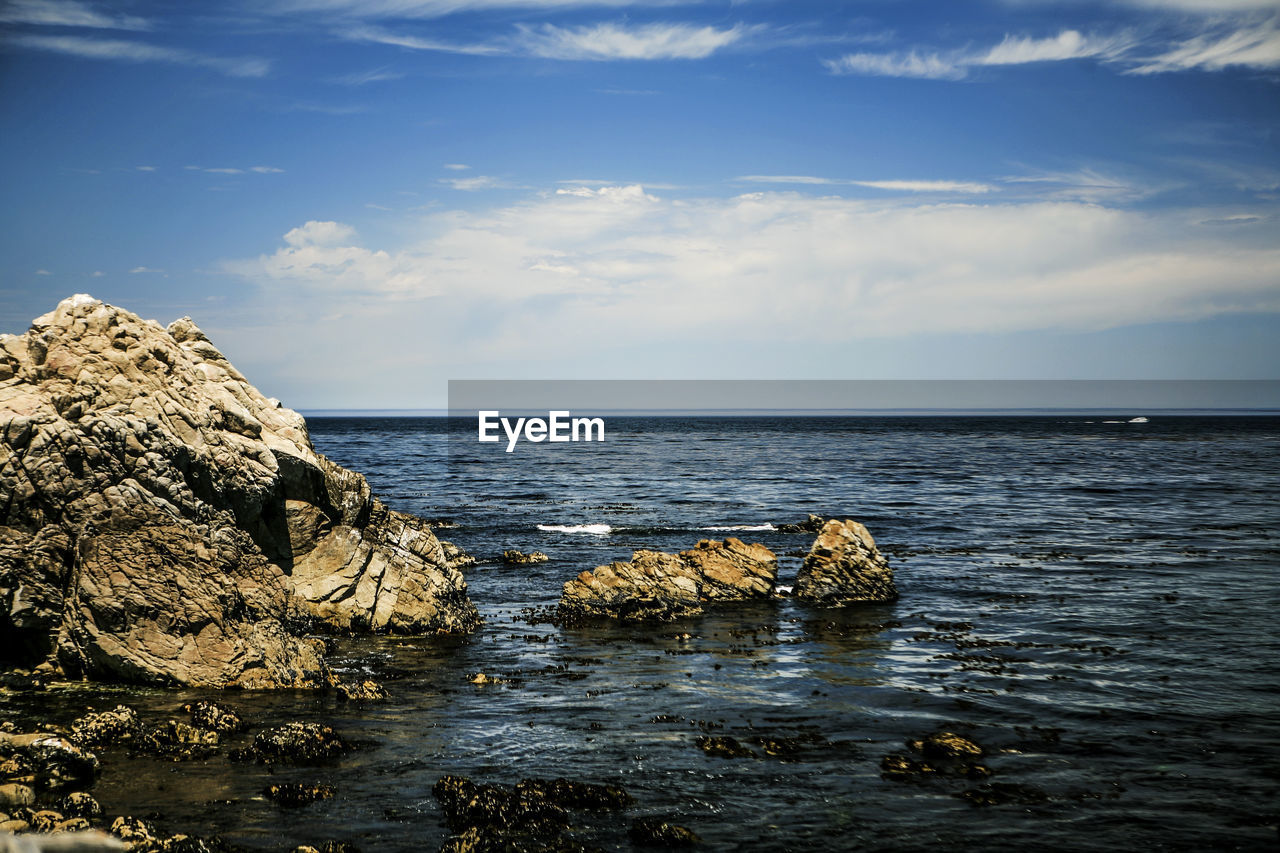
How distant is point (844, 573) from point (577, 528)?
19.2 m

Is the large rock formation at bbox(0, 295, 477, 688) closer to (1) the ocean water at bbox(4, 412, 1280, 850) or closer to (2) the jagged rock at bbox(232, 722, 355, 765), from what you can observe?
(1) the ocean water at bbox(4, 412, 1280, 850)

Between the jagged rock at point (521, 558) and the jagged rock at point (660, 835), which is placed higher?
the jagged rock at point (660, 835)

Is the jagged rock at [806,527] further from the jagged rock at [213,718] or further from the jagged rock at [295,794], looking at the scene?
the jagged rock at [295,794]

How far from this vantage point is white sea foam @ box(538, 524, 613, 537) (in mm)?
42812

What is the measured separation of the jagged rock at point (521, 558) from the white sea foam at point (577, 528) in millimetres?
7003

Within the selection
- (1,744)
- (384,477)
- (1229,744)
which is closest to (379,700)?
(1,744)

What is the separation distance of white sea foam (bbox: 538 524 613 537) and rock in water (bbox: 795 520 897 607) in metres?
15.6

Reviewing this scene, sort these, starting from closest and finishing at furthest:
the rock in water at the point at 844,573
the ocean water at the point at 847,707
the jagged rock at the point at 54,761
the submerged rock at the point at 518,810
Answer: the submerged rock at the point at 518,810 → the jagged rock at the point at 54,761 → the ocean water at the point at 847,707 → the rock in water at the point at 844,573

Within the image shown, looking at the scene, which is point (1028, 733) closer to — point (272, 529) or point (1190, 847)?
point (1190, 847)

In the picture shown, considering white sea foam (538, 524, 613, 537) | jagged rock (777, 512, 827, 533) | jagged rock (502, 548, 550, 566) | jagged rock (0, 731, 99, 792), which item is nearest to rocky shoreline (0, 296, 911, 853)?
jagged rock (0, 731, 99, 792)

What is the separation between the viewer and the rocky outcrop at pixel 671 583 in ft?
84.7

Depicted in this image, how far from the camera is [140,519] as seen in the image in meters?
16.9

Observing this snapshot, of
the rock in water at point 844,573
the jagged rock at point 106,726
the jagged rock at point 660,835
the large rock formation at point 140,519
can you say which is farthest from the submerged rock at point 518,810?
the rock in water at point 844,573

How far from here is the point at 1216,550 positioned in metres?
36.3
